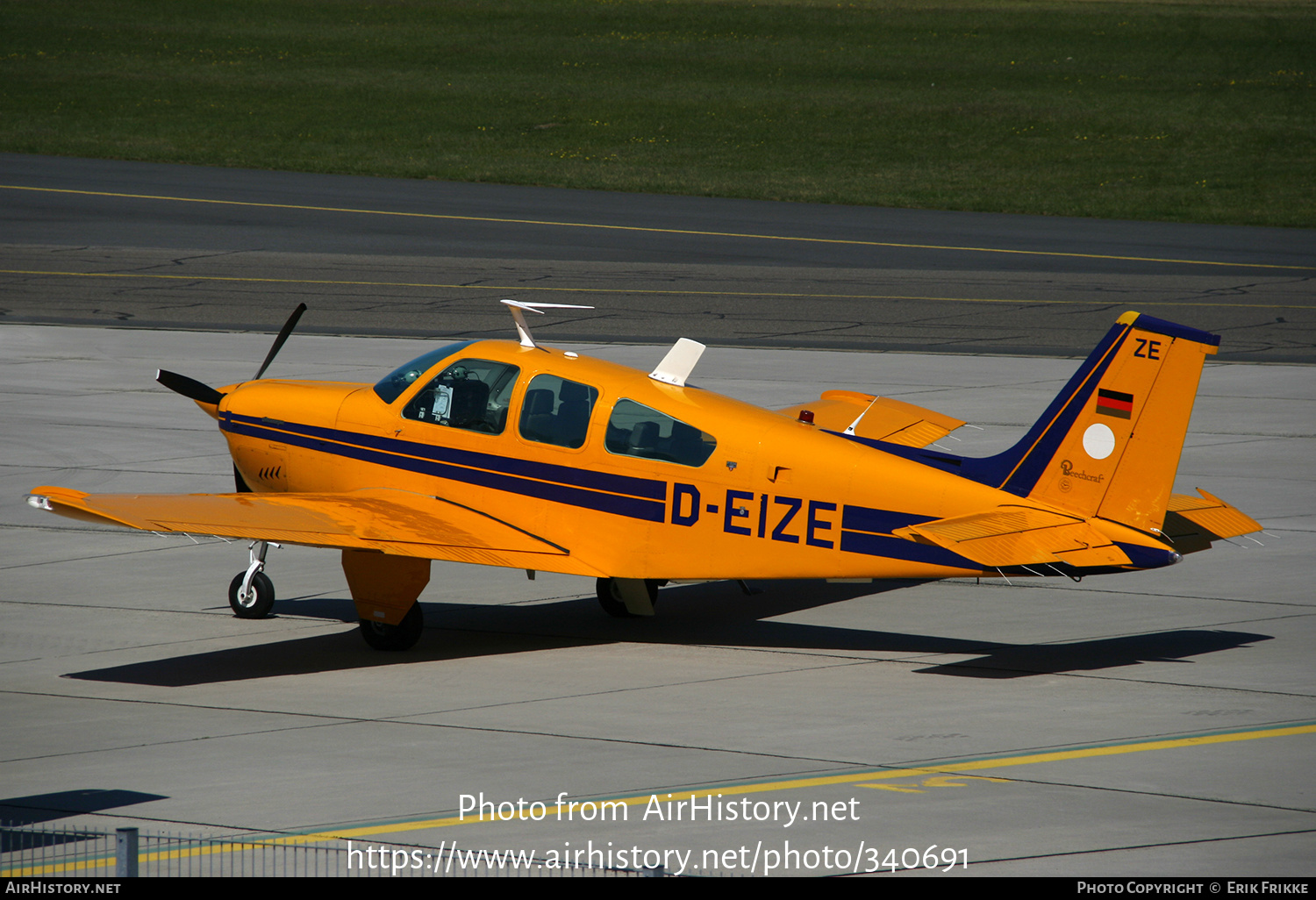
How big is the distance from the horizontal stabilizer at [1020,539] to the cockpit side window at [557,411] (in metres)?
2.85

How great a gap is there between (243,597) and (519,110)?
48745 mm

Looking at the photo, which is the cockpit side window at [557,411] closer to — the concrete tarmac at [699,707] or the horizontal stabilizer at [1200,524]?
the concrete tarmac at [699,707]

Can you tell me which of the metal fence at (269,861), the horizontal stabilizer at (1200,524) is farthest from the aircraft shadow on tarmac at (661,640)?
the metal fence at (269,861)

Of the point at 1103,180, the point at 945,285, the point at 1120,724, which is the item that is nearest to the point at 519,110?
the point at 1103,180

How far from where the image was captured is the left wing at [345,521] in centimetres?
1188

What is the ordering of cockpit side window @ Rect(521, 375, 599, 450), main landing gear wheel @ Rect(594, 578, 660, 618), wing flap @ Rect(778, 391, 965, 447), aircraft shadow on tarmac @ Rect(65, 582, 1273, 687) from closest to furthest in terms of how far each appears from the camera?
1. aircraft shadow on tarmac @ Rect(65, 582, 1273, 687)
2. cockpit side window @ Rect(521, 375, 599, 450)
3. main landing gear wheel @ Rect(594, 578, 660, 618)
4. wing flap @ Rect(778, 391, 965, 447)

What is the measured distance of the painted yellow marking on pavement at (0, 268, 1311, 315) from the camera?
1245 inches

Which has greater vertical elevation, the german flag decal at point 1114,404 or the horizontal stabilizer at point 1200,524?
the german flag decal at point 1114,404

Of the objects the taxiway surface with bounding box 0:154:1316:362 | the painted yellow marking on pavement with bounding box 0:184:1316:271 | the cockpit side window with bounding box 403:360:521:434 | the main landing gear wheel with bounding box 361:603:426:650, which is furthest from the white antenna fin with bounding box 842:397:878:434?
the painted yellow marking on pavement with bounding box 0:184:1316:271

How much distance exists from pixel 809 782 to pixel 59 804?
4.26 metres

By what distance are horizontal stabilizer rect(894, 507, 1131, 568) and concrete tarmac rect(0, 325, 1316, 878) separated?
102 cm

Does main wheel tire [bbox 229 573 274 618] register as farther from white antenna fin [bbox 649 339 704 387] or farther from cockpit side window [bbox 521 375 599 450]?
white antenna fin [bbox 649 339 704 387]

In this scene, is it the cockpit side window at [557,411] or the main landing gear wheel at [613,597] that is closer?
the cockpit side window at [557,411]

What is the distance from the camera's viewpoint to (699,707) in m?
11.3
